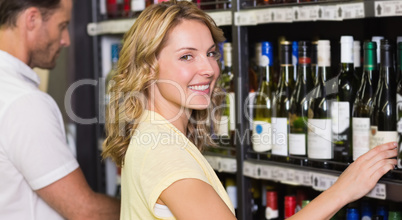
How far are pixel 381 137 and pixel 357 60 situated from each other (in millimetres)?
275

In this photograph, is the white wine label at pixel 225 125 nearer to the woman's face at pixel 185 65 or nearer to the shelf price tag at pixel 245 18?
the shelf price tag at pixel 245 18

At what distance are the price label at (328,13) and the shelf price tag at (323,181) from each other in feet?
1.48

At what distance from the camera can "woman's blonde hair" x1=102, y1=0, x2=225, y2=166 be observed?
4.45 feet

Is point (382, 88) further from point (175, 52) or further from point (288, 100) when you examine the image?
point (175, 52)

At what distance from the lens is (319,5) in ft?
5.31

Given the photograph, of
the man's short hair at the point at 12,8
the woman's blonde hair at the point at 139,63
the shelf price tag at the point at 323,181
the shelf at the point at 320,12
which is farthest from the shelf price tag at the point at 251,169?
the man's short hair at the point at 12,8

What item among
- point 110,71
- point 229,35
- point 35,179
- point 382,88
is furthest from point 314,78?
point 110,71

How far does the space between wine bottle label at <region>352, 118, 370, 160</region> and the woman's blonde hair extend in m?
0.49

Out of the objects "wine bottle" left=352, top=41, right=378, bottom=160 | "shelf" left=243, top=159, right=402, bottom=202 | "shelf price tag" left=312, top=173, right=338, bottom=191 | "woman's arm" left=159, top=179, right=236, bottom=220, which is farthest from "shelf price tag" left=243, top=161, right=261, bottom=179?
"woman's arm" left=159, top=179, right=236, bottom=220

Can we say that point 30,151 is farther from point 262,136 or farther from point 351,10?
point 351,10

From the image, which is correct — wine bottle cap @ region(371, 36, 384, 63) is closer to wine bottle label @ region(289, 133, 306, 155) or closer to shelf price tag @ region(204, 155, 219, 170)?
wine bottle label @ region(289, 133, 306, 155)

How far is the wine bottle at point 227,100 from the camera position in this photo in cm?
201

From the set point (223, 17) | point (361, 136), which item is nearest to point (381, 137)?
point (361, 136)

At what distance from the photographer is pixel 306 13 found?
1650 mm
